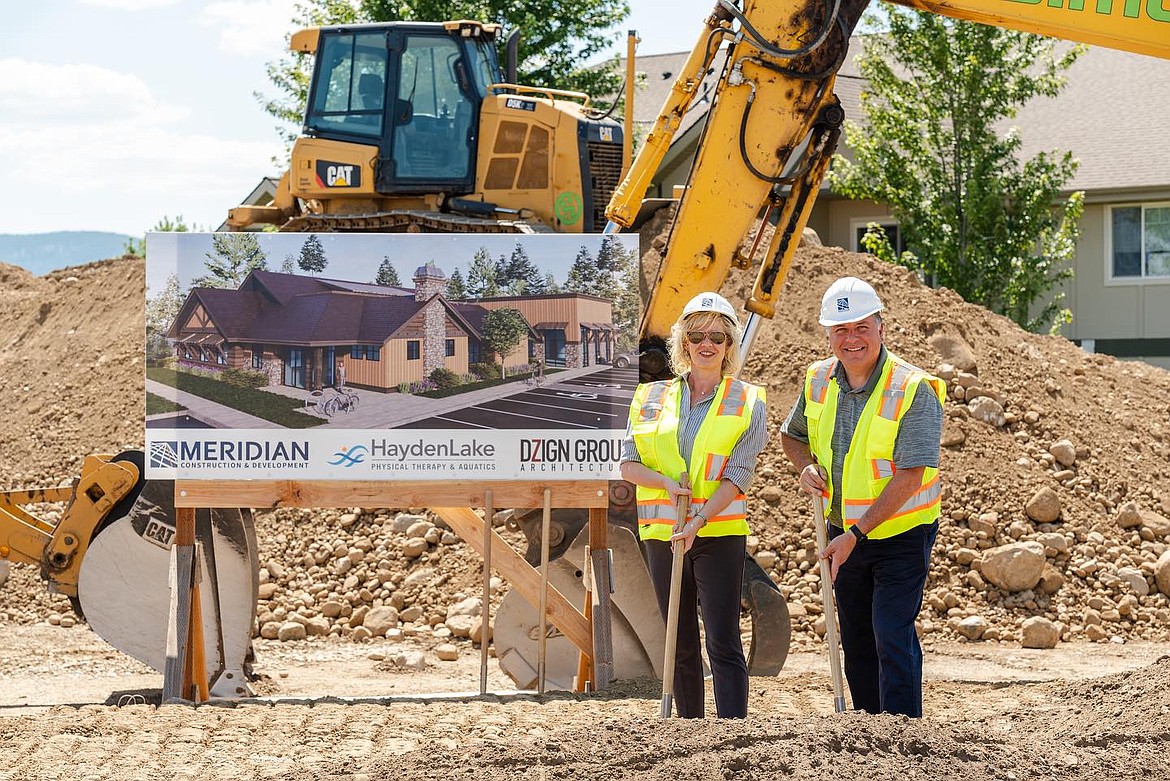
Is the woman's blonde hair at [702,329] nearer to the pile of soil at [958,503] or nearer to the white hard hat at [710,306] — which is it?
the white hard hat at [710,306]

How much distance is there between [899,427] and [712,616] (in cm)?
103

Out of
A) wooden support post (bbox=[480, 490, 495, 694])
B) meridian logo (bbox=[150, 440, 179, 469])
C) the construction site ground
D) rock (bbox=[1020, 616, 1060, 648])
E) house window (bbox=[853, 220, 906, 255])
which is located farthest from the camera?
house window (bbox=[853, 220, 906, 255])

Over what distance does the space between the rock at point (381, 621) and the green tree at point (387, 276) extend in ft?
11.7

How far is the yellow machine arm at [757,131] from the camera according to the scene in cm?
743

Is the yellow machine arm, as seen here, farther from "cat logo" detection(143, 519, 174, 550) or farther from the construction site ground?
"cat logo" detection(143, 519, 174, 550)

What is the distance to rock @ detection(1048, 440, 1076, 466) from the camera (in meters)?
10.8

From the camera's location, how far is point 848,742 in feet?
14.7

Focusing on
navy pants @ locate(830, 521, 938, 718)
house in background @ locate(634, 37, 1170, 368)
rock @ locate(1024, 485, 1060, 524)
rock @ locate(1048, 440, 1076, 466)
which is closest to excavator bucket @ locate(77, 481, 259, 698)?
navy pants @ locate(830, 521, 938, 718)

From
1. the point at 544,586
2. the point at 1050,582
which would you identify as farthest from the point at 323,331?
the point at 1050,582

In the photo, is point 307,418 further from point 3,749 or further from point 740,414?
point 740,414

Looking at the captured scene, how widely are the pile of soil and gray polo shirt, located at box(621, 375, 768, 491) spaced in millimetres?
4166

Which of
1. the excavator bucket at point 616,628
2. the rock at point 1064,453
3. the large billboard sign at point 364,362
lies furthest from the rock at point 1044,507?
the large billboard sign at point 364,362

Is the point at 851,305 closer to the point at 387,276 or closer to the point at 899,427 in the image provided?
the point at 899,427

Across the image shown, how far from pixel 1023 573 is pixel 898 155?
1010cm
